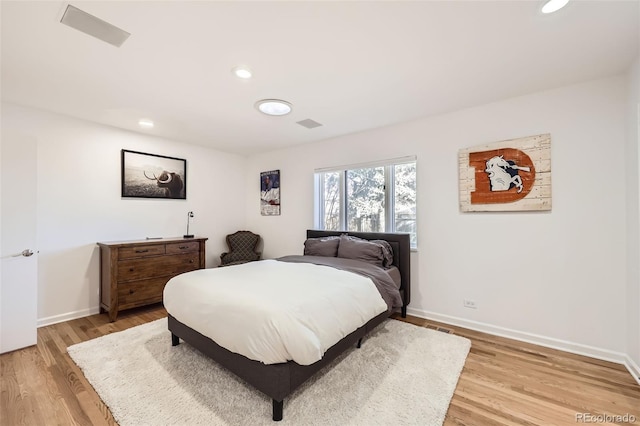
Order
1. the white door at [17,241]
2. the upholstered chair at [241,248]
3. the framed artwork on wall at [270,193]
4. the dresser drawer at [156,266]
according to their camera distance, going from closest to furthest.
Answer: the white door at [17,241], the dresser drawer at [156,266], the upholstered chair at [241,248], the framed artwork on wall at [270,193]

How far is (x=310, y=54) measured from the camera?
2051 mm

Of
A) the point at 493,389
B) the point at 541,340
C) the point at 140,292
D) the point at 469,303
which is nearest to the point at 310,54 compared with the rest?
the point at 493,389

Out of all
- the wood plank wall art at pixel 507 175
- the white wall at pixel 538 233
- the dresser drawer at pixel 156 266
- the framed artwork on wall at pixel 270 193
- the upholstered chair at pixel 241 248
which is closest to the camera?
the white wall at pixel 538 233

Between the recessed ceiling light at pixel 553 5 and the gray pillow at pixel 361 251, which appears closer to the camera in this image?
the recessed ceiling light at pixel 553 5

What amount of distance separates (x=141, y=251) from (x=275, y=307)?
2.77 meters

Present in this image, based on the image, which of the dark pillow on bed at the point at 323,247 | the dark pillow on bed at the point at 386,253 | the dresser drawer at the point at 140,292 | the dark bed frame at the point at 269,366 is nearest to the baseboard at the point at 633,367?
the dark bed frame at the point at 269,366

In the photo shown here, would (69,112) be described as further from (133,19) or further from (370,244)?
(370,244)

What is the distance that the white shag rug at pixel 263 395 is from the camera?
5.55 feet

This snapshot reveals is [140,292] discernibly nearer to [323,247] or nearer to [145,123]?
[145,123]

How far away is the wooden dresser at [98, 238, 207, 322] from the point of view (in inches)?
130

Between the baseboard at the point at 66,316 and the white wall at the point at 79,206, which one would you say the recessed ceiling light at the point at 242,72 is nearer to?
the white wall at the point at 79,206

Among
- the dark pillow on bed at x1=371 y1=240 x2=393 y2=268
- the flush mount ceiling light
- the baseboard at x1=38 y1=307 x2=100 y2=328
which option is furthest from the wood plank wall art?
the baseboard at x1=38 y1=307 x2=100 y2=328

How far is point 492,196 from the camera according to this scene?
Answer: 2910 millimetres

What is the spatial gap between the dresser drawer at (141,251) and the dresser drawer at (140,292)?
35 centimetres
